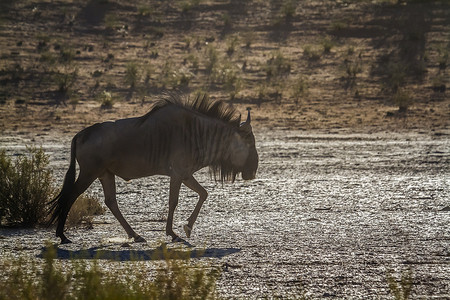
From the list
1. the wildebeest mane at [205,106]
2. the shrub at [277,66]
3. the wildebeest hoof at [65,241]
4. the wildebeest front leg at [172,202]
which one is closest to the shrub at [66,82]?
the shrub at [277,66]

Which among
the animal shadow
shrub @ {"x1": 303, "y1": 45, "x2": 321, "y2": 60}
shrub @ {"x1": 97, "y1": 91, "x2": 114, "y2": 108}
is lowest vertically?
shrub @ {"x1": 97, "y1": 91, "x2": 114, "y2": 108}

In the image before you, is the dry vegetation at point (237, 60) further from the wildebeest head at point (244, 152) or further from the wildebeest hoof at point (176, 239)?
the wildebeest hoof at point (176, 239)

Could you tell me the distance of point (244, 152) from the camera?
1120 centimetres

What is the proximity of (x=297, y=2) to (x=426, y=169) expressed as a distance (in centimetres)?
2486

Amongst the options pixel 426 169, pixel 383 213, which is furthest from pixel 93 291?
pixel 426 169

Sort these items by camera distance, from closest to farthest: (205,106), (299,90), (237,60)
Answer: (205,106)
(299,90)
(237,60)

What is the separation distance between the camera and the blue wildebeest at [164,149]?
10.6 meters

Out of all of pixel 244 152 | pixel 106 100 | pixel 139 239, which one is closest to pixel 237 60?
pixel 106 100

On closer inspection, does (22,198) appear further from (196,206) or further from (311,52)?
(311,52)

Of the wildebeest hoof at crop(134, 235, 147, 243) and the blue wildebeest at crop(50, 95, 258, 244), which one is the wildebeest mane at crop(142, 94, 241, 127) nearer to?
the blue wildebeest at crop(50, 95, 258, 244)

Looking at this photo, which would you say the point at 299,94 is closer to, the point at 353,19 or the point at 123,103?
the point at 123,103

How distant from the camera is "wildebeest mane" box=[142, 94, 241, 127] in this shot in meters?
11.0

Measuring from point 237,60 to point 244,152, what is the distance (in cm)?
2162

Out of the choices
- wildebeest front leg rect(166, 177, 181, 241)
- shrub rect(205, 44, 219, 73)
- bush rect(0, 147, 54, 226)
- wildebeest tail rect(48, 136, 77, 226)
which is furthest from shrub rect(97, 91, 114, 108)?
wildebeest front leg rect(166, 177, 181, 241)
